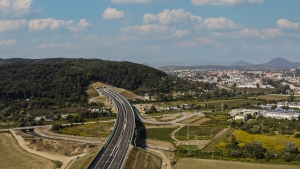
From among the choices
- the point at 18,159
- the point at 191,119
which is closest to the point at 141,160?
the point at 18,159

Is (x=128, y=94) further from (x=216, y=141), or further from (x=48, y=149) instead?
(x=216, y=141)

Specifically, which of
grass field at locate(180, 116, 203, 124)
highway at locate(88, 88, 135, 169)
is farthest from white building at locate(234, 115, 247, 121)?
highway at locate(88, 88, 135, 169)

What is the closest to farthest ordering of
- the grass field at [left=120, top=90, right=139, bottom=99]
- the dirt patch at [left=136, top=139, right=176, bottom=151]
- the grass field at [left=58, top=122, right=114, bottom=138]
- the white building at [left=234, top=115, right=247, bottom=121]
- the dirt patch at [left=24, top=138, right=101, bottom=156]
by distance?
the dirt patch at [left=24, top=138, right=101, bottom=156] < the dirt patch at [left=136, top=139, right=176, bottom=151] < the grass field at [left=58, top=122, right=114, bottom=138] < the white building at [left=234, top=115, right=247, bottom=121] < the grass field at [left=120, top=90, right=139, bottom=99]

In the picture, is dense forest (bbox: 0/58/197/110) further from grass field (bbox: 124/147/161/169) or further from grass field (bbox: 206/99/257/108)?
grass field (bbox: 124/147/161/169)

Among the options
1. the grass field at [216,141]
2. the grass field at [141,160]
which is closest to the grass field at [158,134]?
the grass field at [216,141]

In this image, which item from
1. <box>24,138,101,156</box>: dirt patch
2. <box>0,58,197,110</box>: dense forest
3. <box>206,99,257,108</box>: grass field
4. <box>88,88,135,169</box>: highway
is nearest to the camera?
<box>88,88,135,169</box>: highway

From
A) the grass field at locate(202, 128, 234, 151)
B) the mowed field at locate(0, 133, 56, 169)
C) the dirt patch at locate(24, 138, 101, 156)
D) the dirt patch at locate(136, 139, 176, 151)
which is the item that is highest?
the grass field at locate(202, 128, 234, 151)

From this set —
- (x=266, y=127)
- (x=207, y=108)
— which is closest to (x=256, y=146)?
(x=266, y=127)
